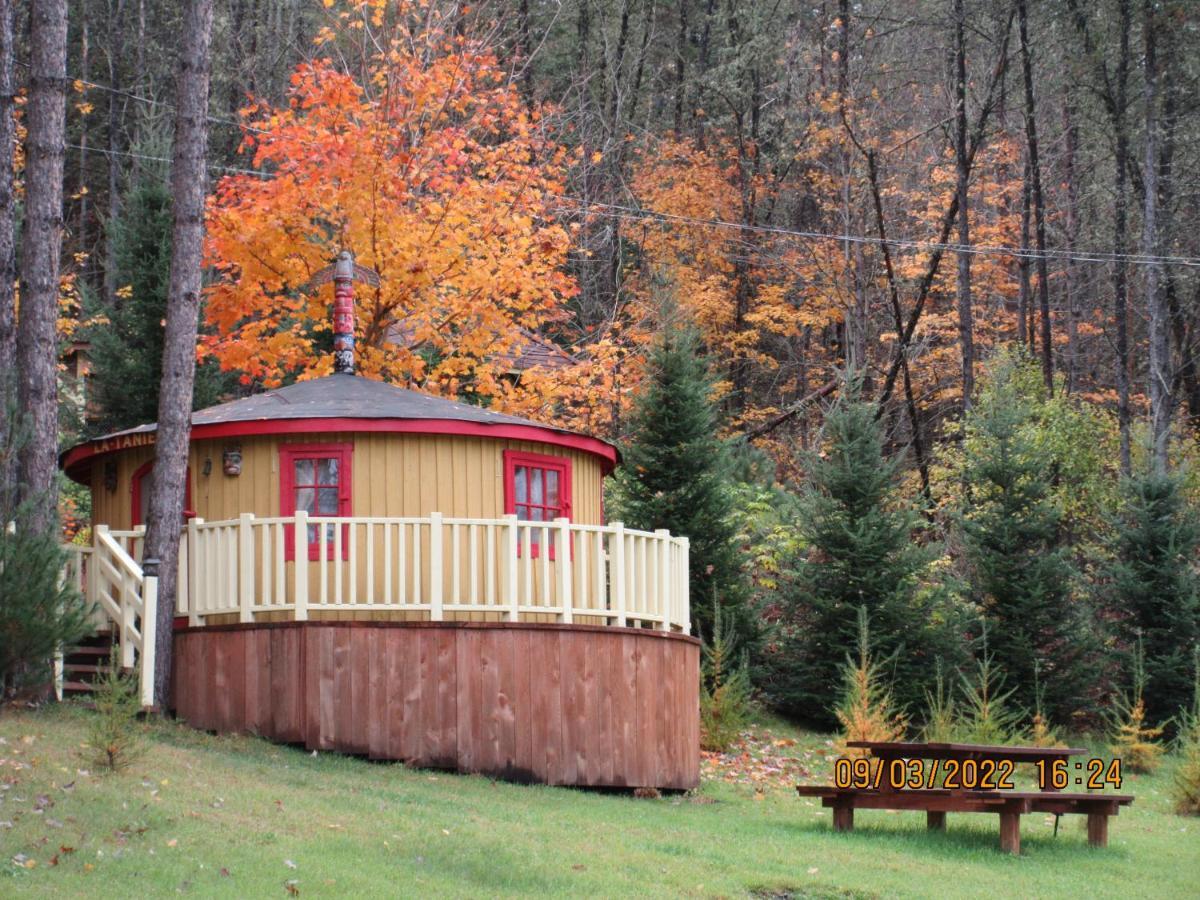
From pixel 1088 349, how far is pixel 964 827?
31207 mm

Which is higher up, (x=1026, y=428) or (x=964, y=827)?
(x=1026, y=428)

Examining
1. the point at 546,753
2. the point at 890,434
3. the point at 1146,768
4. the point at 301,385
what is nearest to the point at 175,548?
the point at 301,385

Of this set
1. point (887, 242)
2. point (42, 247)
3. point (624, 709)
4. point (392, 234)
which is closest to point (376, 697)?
point (624, 709)

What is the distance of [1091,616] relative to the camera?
22.2 metres

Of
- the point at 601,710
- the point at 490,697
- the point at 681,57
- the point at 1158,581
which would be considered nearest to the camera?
the point at 490,697

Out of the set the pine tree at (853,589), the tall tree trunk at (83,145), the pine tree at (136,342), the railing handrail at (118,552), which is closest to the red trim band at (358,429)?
the railing handrail at (118,552)

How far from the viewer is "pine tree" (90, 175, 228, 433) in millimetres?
23844

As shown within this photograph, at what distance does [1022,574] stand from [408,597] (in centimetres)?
1043

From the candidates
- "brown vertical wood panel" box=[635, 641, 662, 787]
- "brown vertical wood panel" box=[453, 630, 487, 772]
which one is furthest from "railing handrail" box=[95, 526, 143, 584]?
"brown vertical wood panel" box=[635, 641, 662, 787]

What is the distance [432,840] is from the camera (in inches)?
384

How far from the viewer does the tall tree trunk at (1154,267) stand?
92.2 ft

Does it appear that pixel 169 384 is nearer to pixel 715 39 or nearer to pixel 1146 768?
pixel 1146 768

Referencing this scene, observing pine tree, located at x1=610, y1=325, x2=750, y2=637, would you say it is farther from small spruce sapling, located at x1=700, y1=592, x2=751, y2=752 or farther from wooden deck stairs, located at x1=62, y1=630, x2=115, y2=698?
wooden deck stairs, located at x1=62, y1=630, x2=115, y2=698

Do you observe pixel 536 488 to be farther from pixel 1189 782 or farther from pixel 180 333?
pixel 1189 782
